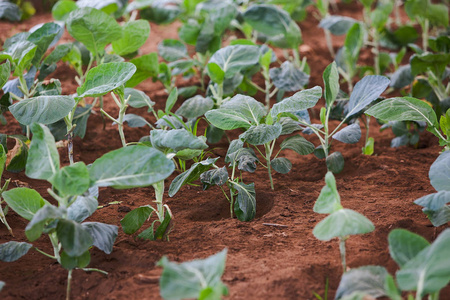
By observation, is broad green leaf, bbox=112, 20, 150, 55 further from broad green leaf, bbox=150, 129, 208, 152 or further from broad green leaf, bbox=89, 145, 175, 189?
broad green leaf, bbox=89, 145, 175, 189

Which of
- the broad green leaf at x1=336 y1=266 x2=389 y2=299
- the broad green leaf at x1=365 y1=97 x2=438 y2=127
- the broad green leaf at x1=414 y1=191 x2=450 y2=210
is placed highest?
the broad green leaf at x1=365 y1=97 x2=438 y2=127

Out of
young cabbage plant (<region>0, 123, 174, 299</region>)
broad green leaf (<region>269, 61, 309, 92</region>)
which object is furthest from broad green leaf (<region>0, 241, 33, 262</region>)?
broad green leaf (<region>269, 61, 309, 92</region>)

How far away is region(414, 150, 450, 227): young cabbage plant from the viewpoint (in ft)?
5.04

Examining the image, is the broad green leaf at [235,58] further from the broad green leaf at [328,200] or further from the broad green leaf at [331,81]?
the broad green leaf at [328,200]

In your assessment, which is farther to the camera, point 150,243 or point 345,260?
point 150,243

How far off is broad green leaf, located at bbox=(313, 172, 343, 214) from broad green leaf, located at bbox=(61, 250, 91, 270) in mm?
704

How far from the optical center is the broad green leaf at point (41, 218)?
141 cm

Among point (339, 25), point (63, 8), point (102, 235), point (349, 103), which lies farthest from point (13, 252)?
point (339, 25)

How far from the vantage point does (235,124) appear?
203 centimetres

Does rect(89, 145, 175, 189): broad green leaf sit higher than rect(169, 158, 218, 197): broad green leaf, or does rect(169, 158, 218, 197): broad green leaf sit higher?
rect(89, 145, 175, 189): broad green leaf

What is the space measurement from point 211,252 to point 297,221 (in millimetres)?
384

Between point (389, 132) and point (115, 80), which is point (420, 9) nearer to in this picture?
point (389, 132)

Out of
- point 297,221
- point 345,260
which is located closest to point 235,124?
point 297,221

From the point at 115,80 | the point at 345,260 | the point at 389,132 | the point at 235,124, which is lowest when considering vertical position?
the point at 389,132
